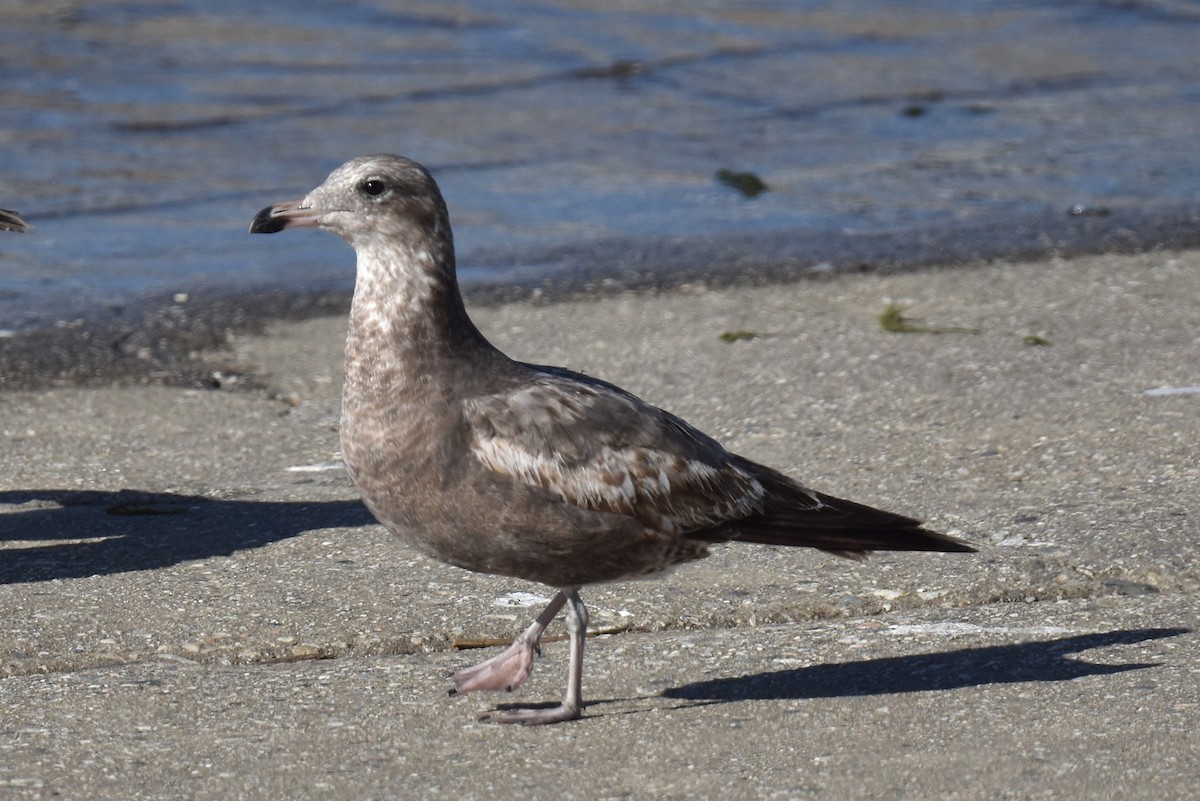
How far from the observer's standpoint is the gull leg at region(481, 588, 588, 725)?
4461mm

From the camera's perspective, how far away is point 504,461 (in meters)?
4.40

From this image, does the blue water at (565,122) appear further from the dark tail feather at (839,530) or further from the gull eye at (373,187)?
the dark tail feather at (839,530)

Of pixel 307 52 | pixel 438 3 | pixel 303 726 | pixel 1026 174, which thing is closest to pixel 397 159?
pixel 303 726

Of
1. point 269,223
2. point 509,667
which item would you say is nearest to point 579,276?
point 269,223

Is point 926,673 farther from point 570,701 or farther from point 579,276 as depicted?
point 579,276

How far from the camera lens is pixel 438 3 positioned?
61.1 feet

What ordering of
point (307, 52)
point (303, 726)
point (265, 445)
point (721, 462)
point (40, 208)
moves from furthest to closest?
point (307, 52)
point (40, 208)
point (265, 445)
point (721, 462)
point (303, 726)

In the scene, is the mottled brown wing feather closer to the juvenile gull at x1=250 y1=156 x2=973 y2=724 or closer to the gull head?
the juvenile gull at x1=250 y1=156 x2=973 y2=724

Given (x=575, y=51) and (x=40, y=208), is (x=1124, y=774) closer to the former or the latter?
(x=40, y=208)

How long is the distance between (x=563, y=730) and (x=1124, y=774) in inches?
53.1

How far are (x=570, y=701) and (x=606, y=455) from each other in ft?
2.07

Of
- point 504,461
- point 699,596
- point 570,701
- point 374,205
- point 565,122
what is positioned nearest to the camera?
point 504,461

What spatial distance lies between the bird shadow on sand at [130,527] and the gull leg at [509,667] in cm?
132

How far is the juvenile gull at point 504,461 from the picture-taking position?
4398 mm
